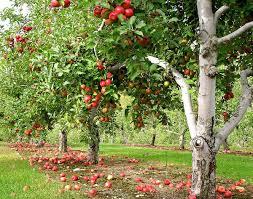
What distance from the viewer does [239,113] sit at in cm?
805

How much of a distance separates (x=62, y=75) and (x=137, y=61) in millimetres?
2089

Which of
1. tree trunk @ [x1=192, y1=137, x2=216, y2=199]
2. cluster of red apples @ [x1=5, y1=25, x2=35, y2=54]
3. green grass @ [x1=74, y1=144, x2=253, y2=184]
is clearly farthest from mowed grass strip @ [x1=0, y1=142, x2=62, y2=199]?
green grass @ [x1=74, y1=144, x2=253, y2=184]

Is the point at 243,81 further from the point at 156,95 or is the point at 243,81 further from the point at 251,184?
the point at 251,184

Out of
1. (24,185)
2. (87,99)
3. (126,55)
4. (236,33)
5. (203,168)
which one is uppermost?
(236,33)

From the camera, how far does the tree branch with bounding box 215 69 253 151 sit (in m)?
7.56

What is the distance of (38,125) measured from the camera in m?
11.2

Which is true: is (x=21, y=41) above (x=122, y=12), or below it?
above

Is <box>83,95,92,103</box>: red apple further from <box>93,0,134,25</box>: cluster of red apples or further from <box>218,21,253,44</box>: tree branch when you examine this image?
<box>218,21,253,44</box>: tree branch

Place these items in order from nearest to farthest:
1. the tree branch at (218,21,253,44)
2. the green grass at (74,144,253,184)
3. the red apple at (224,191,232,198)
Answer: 1. the tree branch at (218,21,253,44)
2. the red apple at (224,191,232,198)
3. the green grass at (74,144,253,184)

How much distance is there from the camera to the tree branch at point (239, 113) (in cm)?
756

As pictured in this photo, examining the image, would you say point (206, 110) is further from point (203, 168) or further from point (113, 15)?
point (113, 15)

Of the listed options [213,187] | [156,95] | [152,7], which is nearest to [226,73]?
[156,95]

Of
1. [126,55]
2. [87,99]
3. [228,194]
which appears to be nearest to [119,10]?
[126,55]

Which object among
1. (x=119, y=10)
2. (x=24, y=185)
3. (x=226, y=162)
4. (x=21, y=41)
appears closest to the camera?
(x=119, y=10)
